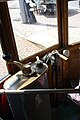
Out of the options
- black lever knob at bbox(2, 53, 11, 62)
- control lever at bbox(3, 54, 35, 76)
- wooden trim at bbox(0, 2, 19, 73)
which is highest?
wooden trim at bbox(0, 2, 19, 73)

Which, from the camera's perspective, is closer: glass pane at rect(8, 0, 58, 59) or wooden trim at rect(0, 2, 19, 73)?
wooden trim at rect(0, 2, 19, 73)

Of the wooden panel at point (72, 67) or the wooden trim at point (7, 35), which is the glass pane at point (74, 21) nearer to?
the wooden panel at point (72, 67)

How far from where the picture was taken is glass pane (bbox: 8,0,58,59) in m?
1.69

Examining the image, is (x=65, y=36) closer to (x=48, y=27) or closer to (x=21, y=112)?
(x=48, y=27)

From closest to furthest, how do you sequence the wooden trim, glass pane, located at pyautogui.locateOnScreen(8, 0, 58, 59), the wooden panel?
1. the wooden trim
2. glass pane, located at pyautogui.locateOnScreen(8, 0, 58, 59)
3. the wooden panel

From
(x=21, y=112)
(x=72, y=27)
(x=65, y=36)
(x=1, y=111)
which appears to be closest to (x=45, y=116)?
(x=21, y=112)

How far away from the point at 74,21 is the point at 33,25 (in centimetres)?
55

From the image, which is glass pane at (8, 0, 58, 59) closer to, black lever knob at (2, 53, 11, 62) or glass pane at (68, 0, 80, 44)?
glass pane at (68, 0, 80, 44)

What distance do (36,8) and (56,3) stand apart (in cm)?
23

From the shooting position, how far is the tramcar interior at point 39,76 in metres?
1.48

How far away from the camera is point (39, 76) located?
1534mm

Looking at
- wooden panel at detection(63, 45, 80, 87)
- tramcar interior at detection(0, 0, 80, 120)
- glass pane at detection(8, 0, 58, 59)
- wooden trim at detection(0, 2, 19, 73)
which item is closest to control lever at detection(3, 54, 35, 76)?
tramcar interior at detection(0, 0, 80, 120)

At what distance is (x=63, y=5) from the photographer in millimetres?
1854

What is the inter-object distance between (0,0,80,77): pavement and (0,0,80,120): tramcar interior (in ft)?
0.22
